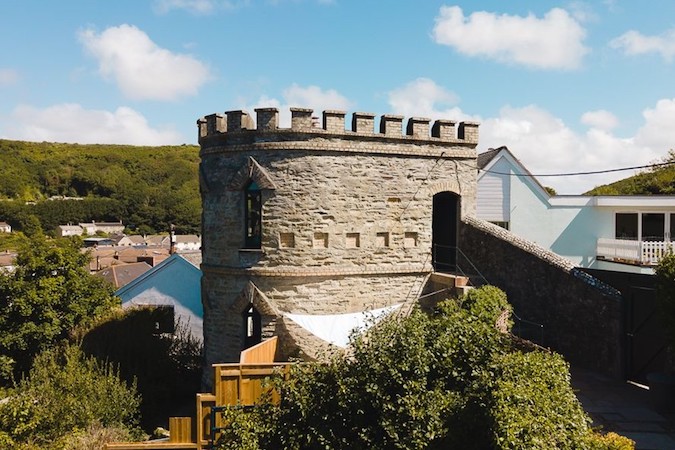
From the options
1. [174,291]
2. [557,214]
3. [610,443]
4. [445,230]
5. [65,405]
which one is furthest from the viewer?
[174,291]

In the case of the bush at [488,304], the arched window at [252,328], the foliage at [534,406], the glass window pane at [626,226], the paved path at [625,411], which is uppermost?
the glass window pane at [626,226]

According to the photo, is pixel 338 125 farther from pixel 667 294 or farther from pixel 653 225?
pixel 653 225

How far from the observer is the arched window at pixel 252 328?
15.3m

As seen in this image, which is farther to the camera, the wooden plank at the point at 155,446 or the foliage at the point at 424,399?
the wooden plank at the point at 155,446

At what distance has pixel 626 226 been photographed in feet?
65.9

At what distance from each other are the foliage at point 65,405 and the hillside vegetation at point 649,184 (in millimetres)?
27326

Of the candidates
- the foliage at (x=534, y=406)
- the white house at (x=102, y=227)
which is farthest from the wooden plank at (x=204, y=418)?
the white house at (x=102, y=227)

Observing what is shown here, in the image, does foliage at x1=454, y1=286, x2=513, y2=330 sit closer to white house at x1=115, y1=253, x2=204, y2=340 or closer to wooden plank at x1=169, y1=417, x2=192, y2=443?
wooden plank at x1=169, y1=417, x2=192, y2=443

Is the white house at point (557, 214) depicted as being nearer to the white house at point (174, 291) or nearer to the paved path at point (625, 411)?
the paved path at point (625, 411)

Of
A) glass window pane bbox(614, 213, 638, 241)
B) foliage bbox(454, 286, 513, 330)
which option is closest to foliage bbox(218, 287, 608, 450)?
foliage bbox(454, 286, 513, 330)

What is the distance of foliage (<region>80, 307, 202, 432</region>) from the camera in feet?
59.2

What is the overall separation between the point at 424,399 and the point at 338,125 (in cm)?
860

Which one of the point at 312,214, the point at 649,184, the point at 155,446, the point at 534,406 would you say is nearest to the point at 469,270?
the point at 312,214

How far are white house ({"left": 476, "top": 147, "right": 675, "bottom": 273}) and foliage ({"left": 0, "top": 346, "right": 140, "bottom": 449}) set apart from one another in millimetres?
14135
